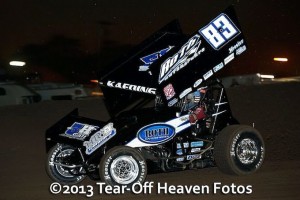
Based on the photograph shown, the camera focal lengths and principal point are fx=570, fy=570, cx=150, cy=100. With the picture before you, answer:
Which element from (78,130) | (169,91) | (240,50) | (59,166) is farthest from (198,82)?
(59,166)

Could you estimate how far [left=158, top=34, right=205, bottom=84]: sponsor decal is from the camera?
834 cm

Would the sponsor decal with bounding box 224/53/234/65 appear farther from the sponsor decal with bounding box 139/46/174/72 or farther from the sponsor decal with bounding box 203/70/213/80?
the sponsor decal with bounding box 139/46/174/72

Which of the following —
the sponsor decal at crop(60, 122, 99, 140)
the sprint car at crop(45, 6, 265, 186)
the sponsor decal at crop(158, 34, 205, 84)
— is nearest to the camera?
the sprint car at crop(45, 6, 265, 186)

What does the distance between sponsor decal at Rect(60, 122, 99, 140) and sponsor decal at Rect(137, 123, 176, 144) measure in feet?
2.90

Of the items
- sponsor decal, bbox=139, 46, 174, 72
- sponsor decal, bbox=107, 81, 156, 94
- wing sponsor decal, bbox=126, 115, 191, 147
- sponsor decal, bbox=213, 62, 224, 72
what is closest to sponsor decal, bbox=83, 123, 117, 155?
wing sponsor decal, bbox=126, 115, 191, 147

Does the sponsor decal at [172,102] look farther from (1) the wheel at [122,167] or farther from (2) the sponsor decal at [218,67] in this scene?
(1) the wheel at [122,167]

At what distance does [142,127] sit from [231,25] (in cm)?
213

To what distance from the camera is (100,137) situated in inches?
320

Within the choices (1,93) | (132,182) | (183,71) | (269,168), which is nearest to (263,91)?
(269,168)

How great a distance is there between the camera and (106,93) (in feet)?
28.1

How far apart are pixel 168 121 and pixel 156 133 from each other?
277mm

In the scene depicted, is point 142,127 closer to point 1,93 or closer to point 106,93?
point 106,93

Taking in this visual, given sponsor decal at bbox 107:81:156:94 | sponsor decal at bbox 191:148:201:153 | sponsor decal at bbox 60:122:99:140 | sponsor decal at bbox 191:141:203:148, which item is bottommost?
sponsor decal at bbox 191:148:201:153

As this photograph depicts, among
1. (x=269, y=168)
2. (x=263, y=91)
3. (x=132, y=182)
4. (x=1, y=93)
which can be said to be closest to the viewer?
(x=132, y=182)
